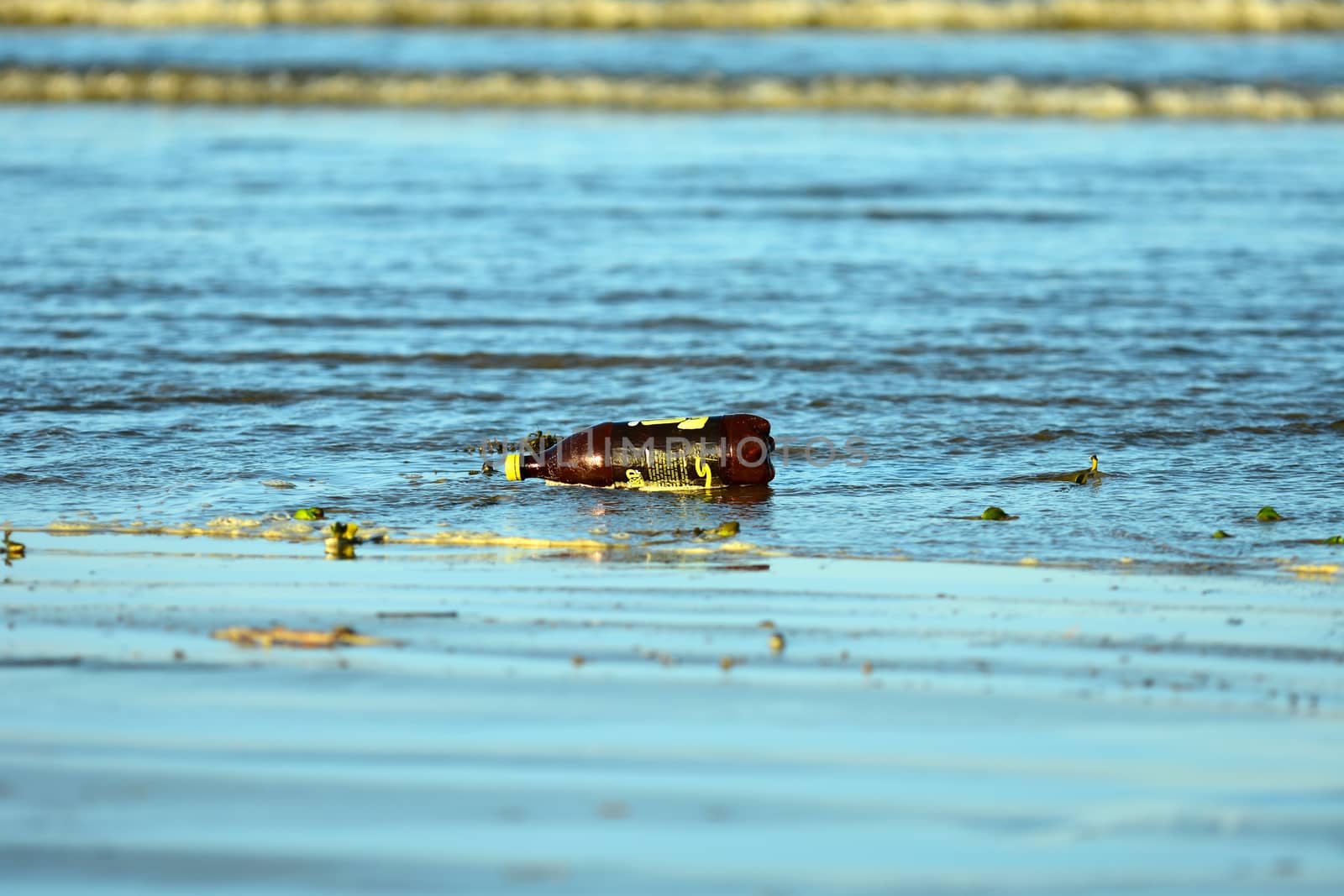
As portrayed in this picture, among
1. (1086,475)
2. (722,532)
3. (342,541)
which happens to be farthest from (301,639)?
(1086,475)

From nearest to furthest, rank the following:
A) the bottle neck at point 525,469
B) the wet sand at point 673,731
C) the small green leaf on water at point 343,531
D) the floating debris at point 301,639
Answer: the wet sand at point 673,731 → the floating debris at point 301,639 → the small green leaf on water at point 343,531 → the bottle neck at point 525,469

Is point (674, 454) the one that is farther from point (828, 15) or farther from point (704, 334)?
point (828, 15)

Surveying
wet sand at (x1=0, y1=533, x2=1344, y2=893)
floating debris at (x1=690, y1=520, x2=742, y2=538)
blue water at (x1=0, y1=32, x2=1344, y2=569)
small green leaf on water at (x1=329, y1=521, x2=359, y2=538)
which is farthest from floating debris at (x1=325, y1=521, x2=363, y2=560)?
floating debris at (x1=690, y1=520, x2=742, y2=538)

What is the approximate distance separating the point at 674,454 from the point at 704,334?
3.69 meters

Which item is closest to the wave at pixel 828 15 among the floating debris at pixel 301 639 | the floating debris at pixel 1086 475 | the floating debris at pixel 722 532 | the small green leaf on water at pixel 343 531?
the floating debris at pixel 1086 475

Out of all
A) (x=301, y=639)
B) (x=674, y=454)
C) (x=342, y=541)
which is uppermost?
(x=674, y=454)

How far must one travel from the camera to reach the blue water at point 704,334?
6746 millimetres

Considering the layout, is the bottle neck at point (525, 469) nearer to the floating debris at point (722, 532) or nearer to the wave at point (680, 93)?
the floating debris at point (722, 532)

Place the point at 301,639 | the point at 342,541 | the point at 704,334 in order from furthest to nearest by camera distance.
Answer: the point at 704,334 → the point at 342,541 → the point at 301,639

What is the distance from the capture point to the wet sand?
347cm

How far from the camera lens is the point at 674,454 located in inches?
269

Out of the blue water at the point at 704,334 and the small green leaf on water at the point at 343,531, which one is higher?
the blue water at the point at 704,334

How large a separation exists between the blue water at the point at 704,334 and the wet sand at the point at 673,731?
859 millimetres

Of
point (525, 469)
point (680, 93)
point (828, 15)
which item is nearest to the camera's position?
point (525, 469)
